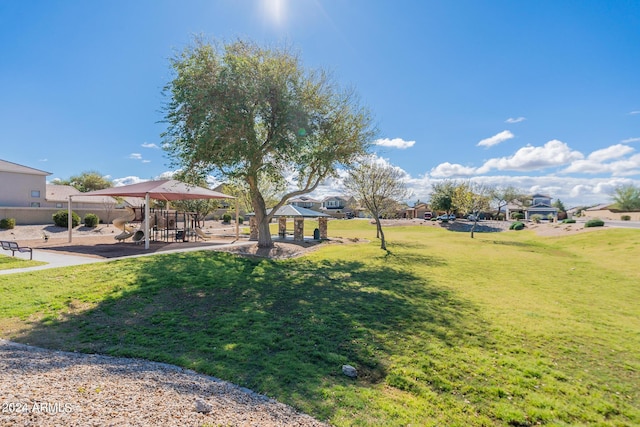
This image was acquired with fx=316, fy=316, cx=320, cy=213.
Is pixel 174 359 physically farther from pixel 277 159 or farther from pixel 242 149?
pixel 277 159

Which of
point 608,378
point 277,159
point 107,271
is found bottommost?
point 608,378

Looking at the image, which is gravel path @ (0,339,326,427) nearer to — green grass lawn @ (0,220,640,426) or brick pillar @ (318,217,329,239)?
green grass lawn @ (0,220,640,426)

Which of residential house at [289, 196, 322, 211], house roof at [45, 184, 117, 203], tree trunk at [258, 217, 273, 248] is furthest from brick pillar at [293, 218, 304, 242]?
residential house at [289, 196, 322, 211]

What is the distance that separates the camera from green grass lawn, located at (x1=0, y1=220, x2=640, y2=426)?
4512 millimetres

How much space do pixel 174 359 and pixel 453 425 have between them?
4188mm

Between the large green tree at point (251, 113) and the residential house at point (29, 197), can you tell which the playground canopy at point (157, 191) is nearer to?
the large green tree at point (251, 113)

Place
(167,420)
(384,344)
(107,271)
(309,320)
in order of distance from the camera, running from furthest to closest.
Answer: (107,271), (309,320), (384,344), (167,420)

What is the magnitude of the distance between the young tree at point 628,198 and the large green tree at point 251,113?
67.4 metres

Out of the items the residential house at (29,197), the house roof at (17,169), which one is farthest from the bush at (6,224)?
the house roof at (17,169)

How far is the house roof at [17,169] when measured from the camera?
3269cm

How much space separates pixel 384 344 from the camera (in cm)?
630

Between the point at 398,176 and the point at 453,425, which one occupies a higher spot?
the point at 398,176

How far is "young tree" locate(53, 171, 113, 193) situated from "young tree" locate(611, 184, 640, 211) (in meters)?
90.9

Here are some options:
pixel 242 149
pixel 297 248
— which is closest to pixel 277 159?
pixel 242 149
